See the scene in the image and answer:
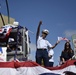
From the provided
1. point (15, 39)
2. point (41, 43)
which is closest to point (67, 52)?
point (41, 43)

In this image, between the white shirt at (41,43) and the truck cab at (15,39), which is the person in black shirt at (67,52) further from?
the truck cab at (15,39)

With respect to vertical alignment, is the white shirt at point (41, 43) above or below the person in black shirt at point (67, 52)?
above

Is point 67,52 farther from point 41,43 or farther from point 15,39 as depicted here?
point 15,39

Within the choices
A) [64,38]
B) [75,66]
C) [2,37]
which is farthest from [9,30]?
[75,66]

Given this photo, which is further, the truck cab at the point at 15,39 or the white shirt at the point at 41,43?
the truck cab at the point at 15,39

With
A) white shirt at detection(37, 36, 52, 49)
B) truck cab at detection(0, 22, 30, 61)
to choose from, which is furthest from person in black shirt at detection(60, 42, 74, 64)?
truck cab at detection(0, 22, 30, 61)

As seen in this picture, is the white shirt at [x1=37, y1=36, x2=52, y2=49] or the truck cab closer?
the white shirt at [x1=37, y1=36, x2=52, y2=49]

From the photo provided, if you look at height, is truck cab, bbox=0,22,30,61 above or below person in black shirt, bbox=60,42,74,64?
above

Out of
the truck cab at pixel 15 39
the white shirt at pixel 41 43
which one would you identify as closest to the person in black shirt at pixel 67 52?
the white shirt at pixel 41 43

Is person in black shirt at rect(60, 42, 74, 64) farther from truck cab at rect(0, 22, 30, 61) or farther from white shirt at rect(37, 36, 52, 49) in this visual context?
truck cab at rect(0, 22, 30, 61)

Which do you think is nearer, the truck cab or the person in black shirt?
the person in black shirt

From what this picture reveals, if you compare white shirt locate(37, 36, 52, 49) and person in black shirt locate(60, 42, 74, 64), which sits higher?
white shirt locate(37, 36, 52, 49)

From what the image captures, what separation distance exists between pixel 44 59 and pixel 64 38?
1232 mm

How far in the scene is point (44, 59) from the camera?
27.6ft
